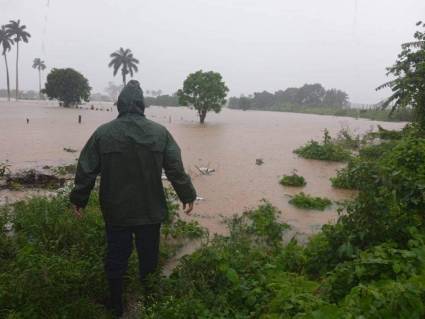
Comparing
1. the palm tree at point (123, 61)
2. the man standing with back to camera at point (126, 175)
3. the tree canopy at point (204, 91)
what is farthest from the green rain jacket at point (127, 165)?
the palm tree at point (123, 61)

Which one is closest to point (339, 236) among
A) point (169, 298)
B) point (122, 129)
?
point (169, 298)

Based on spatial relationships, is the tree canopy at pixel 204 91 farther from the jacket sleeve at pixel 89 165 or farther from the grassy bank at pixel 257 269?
the jacket sleeve at pixel 89 165

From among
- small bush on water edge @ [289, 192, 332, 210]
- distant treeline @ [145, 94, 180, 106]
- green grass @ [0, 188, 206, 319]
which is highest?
distant treeline @ [145, 94, 180, 106]

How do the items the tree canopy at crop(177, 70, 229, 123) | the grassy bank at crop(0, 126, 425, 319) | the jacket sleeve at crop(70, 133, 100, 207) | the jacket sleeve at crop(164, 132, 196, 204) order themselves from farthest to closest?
the tree canopy at crop(177, 70, 229, 123)
the jacket sleeve at crop(164, 132, 196, 204)
the jacket sleeve at crop(70, 133, 100, 207)
the grassy bank at crop(0, 126, 425, 319)

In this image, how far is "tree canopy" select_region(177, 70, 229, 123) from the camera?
24891 millimetres

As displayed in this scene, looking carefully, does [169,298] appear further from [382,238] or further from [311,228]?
[311,228]

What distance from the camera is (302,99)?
82312 millimetres

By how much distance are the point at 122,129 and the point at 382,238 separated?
240 cm

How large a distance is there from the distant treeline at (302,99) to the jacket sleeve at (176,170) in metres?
74.3

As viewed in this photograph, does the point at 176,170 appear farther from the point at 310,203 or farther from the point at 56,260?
the point at 310,203

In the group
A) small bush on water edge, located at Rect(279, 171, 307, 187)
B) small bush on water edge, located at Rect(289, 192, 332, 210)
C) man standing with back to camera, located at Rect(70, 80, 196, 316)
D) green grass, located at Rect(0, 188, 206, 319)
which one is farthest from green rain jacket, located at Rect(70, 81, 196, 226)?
small bush on water edge, located at Rect(279, 171, 307, 187)

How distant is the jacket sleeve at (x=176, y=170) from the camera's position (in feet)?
9.28

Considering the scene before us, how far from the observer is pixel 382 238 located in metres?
3.14

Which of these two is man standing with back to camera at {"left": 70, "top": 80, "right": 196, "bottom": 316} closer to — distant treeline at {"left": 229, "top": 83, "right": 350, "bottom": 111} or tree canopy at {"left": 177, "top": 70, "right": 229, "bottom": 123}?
tree canopy at {"left": 177, "top": 70, "right": 229, "bottom": 123}
